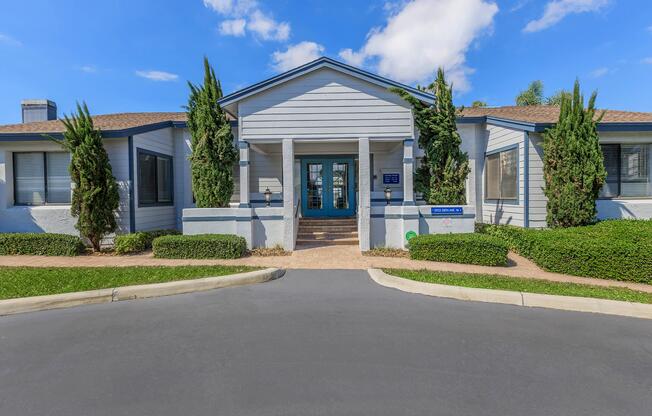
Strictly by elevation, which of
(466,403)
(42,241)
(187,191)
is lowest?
(466,403)

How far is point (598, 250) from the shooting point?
6703mm

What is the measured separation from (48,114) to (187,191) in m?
8.35

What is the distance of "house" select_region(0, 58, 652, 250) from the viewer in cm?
915

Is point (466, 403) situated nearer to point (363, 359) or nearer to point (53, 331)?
point (363, 359)

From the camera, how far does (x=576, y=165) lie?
→ 27.8 ft

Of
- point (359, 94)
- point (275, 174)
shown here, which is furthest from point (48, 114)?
point (359, 94)

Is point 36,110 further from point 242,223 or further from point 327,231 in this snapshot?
point 327,231

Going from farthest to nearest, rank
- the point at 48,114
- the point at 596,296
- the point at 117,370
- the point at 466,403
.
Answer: the point at 48,114
the point at 596,296
the point at 117,370
the point at 466,403

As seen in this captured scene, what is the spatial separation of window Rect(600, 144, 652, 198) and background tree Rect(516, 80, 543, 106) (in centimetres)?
2919

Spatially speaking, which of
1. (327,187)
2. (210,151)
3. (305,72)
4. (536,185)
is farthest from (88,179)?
(536,185)

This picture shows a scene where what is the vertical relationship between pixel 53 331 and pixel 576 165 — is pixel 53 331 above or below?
below

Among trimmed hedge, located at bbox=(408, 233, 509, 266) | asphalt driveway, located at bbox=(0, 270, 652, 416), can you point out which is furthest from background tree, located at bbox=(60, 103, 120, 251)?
trimmed hedge, located at bbox=(408, 233, 509, 266)

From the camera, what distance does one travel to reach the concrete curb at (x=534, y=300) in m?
4.79

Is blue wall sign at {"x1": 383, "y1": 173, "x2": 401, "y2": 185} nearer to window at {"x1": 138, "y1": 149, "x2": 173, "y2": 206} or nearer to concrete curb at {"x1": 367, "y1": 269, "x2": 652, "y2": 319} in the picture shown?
concrete curb at {"x1": 367, "y1": 269, "x2": 652, "y2": 319}
